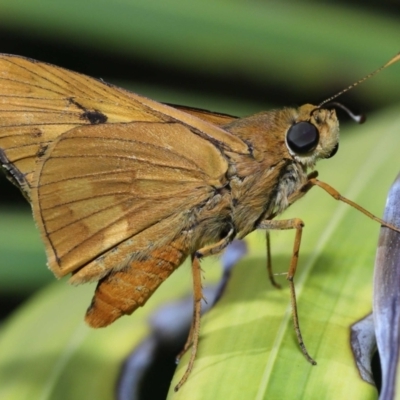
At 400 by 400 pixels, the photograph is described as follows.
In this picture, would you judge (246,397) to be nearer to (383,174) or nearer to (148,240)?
(148,240)

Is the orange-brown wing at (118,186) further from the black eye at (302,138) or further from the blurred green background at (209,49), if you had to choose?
the blurred green background at (209,49)

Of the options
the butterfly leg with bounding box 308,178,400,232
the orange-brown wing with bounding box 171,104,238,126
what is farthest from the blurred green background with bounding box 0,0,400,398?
the butterfly leg with bounding box 308,178,400,232

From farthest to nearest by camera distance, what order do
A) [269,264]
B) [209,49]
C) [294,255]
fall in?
[209,49] → [269,264] → [294,255]

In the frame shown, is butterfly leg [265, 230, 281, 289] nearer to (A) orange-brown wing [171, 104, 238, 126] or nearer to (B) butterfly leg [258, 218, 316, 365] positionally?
(B) butterfly leg [258, 218, 316, 365]

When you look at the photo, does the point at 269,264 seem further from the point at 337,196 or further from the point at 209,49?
the point at 209,49

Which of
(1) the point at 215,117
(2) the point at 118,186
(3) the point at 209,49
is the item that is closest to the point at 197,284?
(2) the point at 118,186

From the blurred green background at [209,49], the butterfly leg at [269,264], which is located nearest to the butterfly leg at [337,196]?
the butterfly leg at [269,264]
